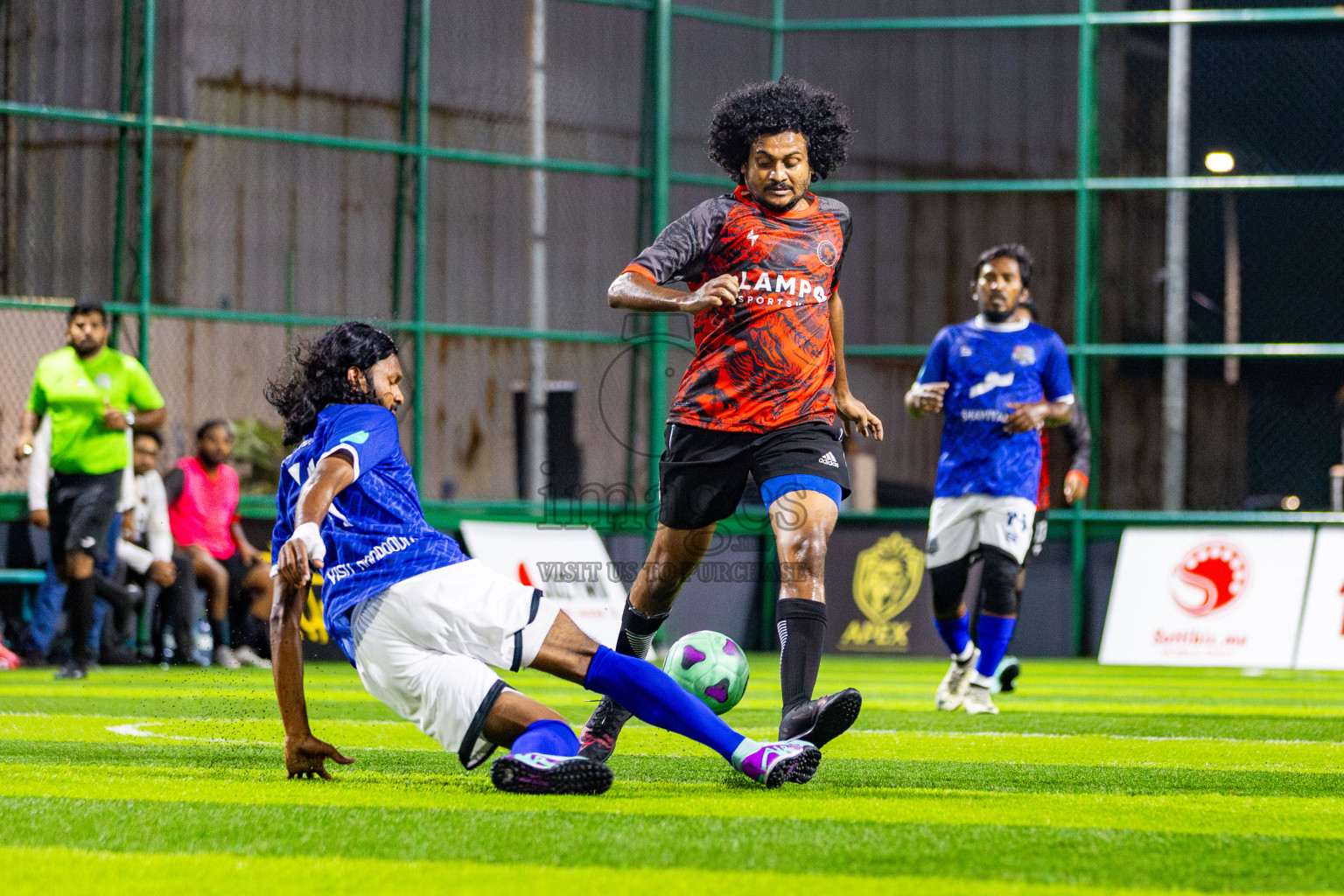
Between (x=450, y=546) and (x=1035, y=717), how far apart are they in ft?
12.6

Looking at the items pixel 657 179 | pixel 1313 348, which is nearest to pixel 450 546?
pixel 657 179

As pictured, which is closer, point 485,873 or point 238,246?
point 485,873

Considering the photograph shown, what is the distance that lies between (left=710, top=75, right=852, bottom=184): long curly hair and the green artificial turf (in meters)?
2.00

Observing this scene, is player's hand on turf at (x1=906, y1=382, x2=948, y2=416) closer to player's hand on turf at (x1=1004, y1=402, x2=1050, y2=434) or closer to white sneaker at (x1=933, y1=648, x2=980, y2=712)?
player's hand on turf at (x1=1004, y1=402, x2=1050, y2=434)

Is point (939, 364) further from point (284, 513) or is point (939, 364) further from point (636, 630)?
point (284, 513)

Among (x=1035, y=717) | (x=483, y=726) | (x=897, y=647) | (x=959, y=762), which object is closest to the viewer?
(x=483, y=726)

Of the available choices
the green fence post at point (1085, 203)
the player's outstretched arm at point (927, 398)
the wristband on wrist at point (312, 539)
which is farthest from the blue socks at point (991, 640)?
the green fence post at point (1085, 203)

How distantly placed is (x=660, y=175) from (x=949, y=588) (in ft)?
25.4

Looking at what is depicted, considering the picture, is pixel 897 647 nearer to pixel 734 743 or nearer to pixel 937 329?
pixel 937 329

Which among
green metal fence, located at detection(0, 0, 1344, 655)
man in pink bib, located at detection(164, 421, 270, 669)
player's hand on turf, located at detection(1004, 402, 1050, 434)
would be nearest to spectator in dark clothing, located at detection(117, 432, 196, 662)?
man in pink bib, located at detection(164, 421, 270, 669)

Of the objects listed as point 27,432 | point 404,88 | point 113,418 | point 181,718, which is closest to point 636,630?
point 181,718

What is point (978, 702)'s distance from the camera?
791 centimetres

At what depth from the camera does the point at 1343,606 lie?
41.9ft

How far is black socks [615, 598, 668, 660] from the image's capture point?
17.4 feet
